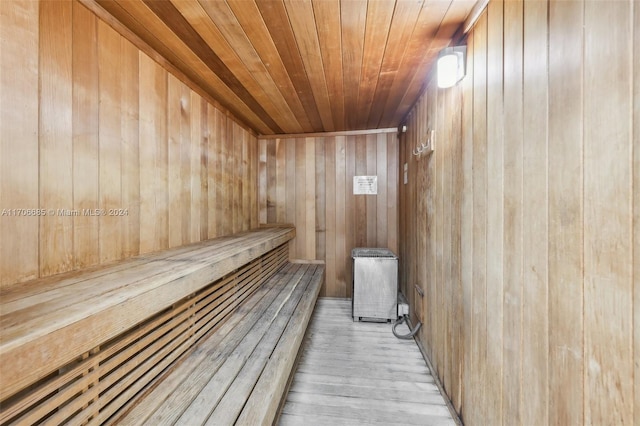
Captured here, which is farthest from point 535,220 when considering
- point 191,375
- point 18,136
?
point 18,136

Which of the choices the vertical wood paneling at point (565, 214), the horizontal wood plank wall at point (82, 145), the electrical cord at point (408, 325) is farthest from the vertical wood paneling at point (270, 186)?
the vertical wood paneling at point (565, 214)

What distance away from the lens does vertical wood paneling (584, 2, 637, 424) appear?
21.2 inches

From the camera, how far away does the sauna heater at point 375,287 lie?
8.43 feet

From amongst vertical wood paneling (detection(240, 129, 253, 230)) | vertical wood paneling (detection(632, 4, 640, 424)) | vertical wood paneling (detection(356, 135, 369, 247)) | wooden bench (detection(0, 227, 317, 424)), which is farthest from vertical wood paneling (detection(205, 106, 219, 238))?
vertical wood paneling (detection(632, 4, 640, 424))

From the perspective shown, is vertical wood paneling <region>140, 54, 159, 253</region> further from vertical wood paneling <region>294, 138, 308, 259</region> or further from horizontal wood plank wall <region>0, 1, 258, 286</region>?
vertical wood paneling <region>294, 138, 308, 259</region>

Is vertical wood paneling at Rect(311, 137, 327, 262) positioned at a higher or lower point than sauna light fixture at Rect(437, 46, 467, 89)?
lower

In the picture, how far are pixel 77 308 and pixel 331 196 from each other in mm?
2732

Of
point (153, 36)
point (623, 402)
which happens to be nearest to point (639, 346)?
point (623, 402)

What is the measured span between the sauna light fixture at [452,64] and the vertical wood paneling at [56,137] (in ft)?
5.83

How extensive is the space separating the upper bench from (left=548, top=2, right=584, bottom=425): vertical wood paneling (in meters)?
1.30

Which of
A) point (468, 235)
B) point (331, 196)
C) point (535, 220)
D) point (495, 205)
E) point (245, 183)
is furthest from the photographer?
point (331, 196)

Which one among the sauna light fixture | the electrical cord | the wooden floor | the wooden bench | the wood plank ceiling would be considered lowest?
the wooden floor

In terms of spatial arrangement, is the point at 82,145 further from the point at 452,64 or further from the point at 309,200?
the point at 309,200

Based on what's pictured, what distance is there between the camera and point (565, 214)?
0.69 metres
